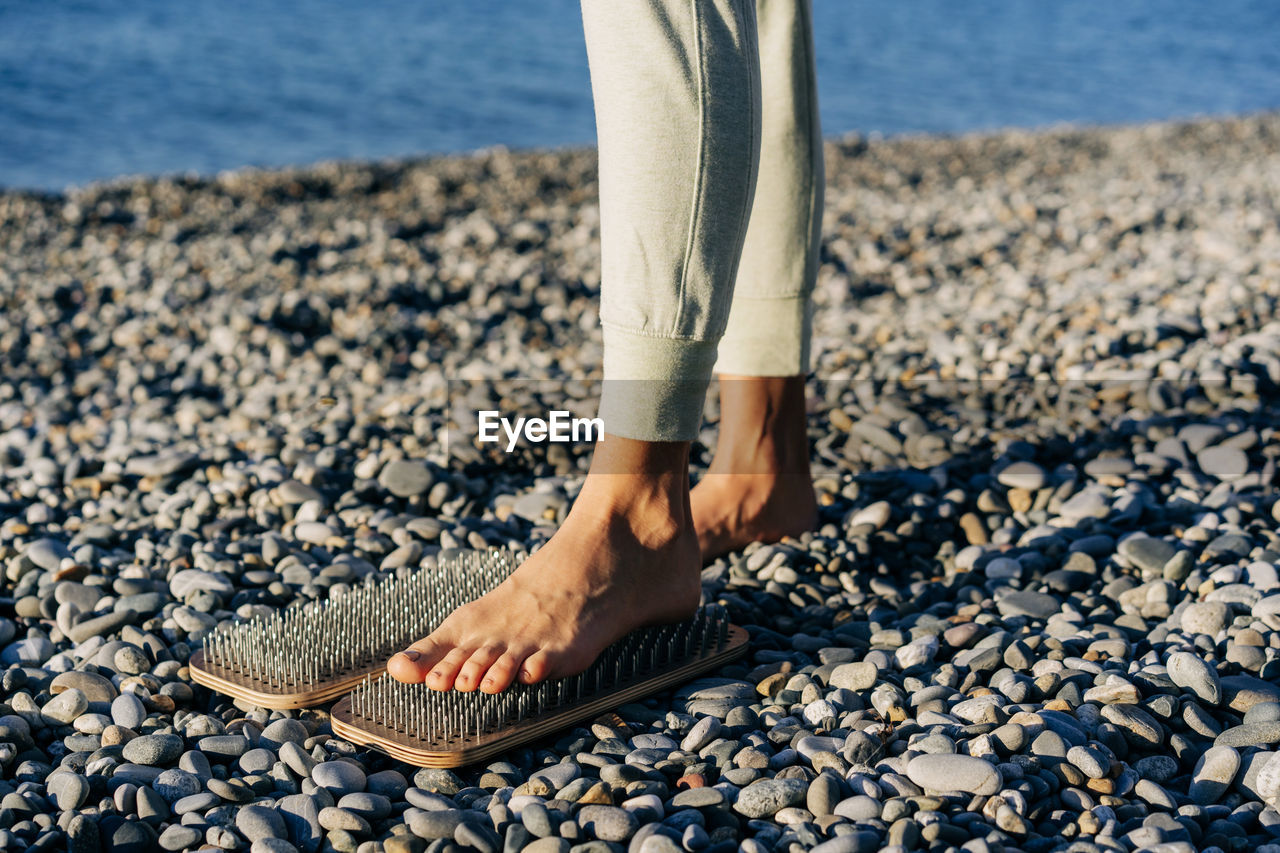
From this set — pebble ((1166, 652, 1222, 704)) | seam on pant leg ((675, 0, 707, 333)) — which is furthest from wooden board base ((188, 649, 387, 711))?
pebble ((1166, 652, 1222, 704))

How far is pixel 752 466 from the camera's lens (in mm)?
2426

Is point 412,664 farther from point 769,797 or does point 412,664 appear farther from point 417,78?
point 417,78

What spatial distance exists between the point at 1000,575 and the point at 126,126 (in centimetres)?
1534

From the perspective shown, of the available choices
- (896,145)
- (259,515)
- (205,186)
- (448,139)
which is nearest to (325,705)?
(259,515)

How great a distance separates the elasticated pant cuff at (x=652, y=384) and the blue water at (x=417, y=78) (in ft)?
40.6

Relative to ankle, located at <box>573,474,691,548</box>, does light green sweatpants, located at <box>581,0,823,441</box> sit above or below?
above

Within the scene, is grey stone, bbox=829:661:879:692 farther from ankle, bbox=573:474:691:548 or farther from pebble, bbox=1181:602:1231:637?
pebble, bbox=1181:602:1231:637

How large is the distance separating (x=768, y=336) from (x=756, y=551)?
1.52 ft

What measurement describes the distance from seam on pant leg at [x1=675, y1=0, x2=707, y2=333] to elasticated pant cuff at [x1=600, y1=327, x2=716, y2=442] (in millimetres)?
50

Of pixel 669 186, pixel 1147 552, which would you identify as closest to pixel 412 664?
pixel 669 186

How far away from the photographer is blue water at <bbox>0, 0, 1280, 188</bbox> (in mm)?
14812

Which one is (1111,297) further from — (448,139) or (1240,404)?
(448,139)

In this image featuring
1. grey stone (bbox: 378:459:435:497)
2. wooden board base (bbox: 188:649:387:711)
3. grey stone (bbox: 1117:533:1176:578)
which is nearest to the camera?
wooden board base (bbox: 188:649:387:711)

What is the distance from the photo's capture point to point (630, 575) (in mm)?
1907
